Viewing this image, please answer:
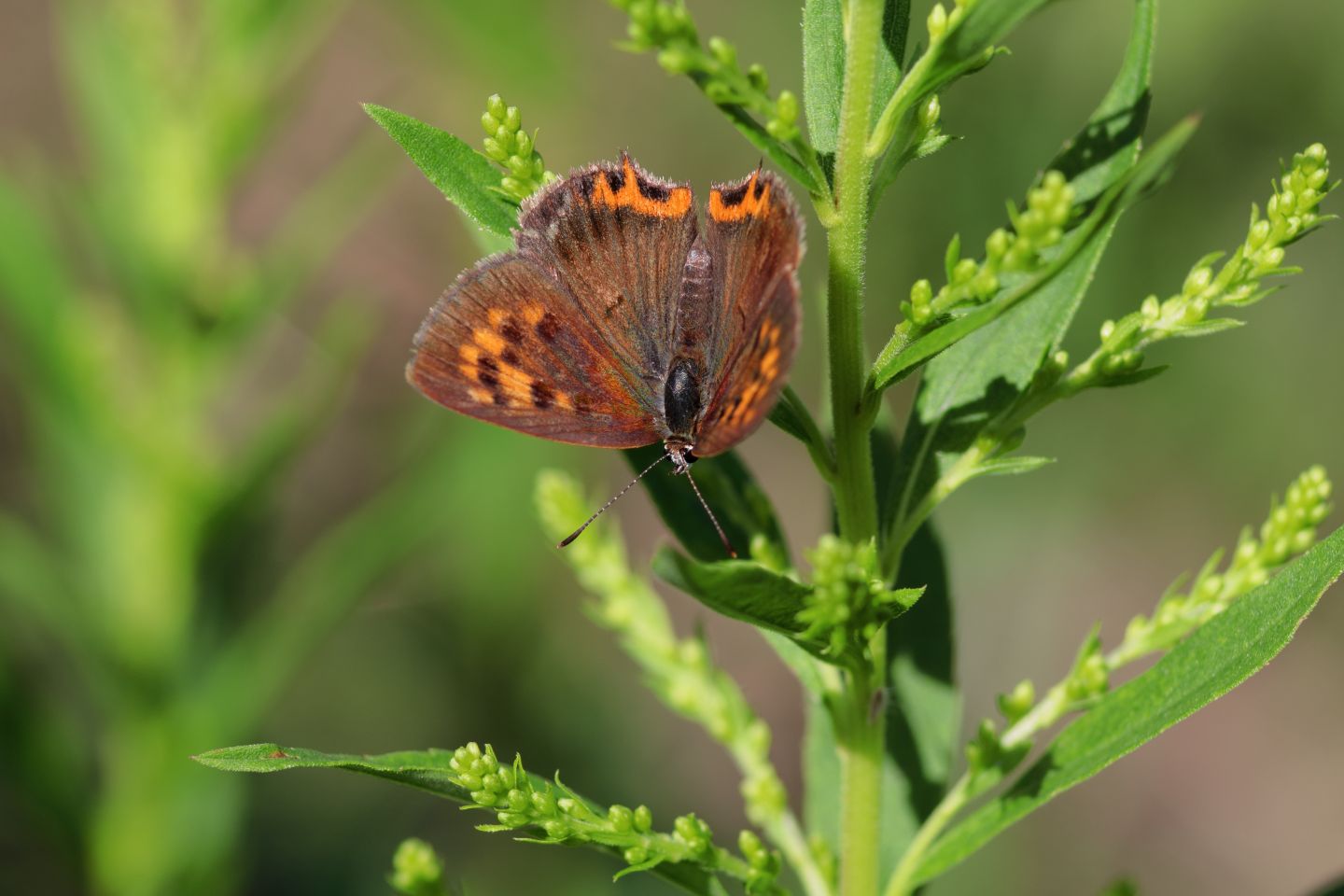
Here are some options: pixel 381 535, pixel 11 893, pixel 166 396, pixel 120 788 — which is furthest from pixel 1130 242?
pixel 11 893

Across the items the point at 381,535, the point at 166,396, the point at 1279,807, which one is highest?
the point at 166,396

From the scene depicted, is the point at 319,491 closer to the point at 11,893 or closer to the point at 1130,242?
the point at 11,893

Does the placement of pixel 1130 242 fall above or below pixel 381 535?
below

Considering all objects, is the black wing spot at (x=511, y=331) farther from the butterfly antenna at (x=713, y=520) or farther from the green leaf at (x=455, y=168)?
the butterfly antenna at (x=713, y=520)

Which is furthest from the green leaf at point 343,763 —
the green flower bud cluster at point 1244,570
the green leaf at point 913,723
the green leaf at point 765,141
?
the green flower bud cluster at point 1244,570

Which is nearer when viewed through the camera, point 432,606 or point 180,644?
point 180,644

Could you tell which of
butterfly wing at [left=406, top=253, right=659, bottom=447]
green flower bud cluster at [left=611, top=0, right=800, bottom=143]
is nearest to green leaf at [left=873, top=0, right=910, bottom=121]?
green flower bud cluster at [left=611, top=0, right=800, bottom=143]

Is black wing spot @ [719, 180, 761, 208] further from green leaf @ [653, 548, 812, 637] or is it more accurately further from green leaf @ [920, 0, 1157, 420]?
green leaf @ [653, 548, 812, 637]

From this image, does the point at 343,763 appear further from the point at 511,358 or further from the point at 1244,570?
the point at 1244,570
